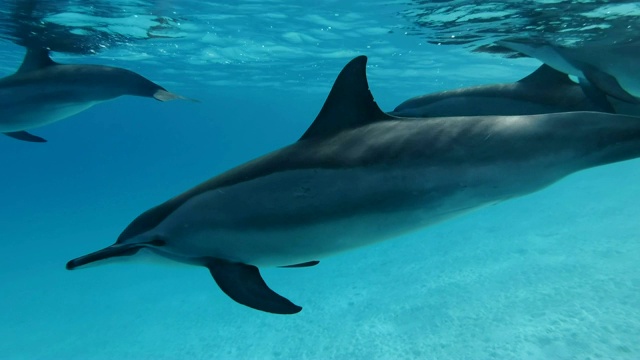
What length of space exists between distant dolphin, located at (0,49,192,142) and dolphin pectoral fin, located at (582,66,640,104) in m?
7.18

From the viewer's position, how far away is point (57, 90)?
9453 mm

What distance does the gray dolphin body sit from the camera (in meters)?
3.62

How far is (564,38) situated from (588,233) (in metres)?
9.10

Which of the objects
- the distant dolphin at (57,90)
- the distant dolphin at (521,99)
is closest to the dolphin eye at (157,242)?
the distant dolphin at (521,99)

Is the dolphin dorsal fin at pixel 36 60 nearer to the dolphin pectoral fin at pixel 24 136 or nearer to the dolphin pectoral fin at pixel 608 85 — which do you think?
the dolphin pectoral fin at pixel 24 136

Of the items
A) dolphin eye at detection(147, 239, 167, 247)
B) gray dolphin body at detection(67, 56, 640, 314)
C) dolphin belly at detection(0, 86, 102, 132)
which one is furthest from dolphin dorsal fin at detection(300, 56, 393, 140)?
dolphin belly at detection(0, 86, 102, 132)

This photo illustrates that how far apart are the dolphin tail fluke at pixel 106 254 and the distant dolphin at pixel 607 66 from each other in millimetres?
5953

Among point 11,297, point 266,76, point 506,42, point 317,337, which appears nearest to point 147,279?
point 11,297

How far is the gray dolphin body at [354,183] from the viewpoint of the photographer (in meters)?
3.62

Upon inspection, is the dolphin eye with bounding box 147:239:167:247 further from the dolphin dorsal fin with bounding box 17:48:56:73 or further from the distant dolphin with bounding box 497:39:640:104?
the dolphin dorsal fin with bounding box 17:48:56:73

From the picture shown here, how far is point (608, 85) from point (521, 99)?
58.7 inches

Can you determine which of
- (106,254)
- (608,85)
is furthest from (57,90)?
(608,85)

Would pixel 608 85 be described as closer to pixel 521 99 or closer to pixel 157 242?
pixel 521 99

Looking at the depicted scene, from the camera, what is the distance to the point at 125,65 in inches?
962
